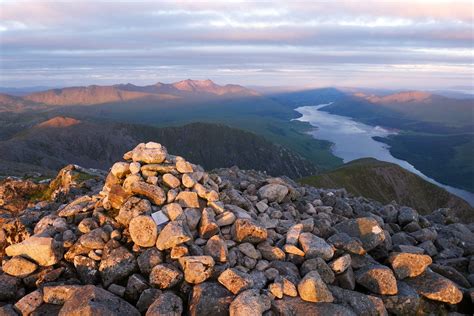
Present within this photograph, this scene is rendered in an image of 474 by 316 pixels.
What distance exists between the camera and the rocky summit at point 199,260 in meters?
11.9

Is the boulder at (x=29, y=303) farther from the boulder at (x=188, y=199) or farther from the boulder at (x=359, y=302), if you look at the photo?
the boulder at (x=359, y=302)

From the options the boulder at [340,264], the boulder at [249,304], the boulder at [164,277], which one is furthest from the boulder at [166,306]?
the boulder at [340,264]

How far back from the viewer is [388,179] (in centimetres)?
10394

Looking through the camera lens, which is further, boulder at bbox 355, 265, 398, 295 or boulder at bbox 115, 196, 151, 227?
boulder at bbox 115, 196, 151, 227

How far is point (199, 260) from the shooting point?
1275 cm

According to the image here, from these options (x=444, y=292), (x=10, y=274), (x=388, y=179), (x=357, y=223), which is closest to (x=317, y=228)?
(x=357, y=223)

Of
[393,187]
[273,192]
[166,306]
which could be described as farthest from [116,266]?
[393,187]

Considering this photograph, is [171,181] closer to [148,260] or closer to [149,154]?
[149,154]

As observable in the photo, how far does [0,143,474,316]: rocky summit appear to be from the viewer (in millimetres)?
11930

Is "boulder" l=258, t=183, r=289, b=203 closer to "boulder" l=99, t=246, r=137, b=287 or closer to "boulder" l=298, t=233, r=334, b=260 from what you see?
"boulder" l=298, t=233, r=334, b=260

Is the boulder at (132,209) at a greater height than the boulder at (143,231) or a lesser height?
greater

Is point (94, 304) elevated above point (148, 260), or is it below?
below

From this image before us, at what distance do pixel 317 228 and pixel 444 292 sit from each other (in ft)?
17.0

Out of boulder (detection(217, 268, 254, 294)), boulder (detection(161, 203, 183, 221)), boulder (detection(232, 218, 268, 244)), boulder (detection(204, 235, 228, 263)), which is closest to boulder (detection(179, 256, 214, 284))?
boulder (detection(217, 268, 254, 294))
